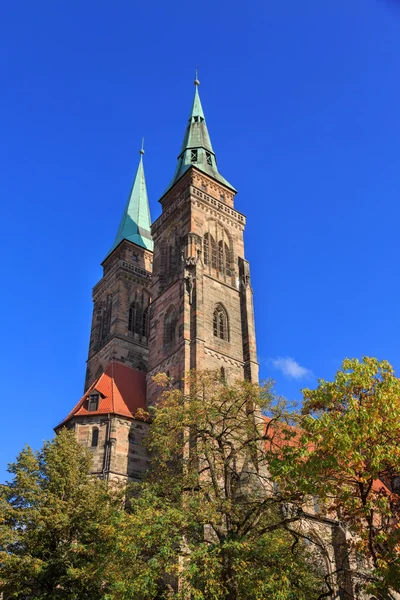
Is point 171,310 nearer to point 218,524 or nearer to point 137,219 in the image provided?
point 218,524

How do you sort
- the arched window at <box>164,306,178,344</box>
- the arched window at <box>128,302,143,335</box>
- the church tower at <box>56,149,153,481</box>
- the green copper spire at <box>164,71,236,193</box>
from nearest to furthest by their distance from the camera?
1. the church tower at <box>56,149,153,481</box>
2. the arched window at <box>164,306,178,344</box>
3. the green copper spire at <box>164,71,236,193</box>
4. the arched window at <box>128,302,143,335</box>

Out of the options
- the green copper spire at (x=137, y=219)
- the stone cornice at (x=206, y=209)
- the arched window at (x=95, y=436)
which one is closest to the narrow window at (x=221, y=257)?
the stone cornice at (x=206, y=209)

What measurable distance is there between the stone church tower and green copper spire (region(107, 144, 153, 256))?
441mm

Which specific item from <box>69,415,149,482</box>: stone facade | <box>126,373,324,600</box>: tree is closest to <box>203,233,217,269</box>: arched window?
<box>69,415,149,482</box>: stone facade

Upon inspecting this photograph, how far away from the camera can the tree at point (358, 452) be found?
13.3 m

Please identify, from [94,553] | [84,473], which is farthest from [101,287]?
[94,553]

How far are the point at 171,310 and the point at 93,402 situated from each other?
7.25 meters

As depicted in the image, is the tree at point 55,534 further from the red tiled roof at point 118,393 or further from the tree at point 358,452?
the red tiled roof at point 118,393

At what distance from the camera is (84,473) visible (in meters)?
22.2

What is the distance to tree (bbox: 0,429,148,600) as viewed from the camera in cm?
1847

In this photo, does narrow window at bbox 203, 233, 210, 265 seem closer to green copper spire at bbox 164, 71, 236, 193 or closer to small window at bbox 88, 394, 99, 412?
green copper spire at bbox 164, 71, 236, 193

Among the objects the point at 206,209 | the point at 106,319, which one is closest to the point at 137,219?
the point at 106,319

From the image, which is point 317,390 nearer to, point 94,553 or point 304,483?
point 304,483

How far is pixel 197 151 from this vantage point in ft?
143
